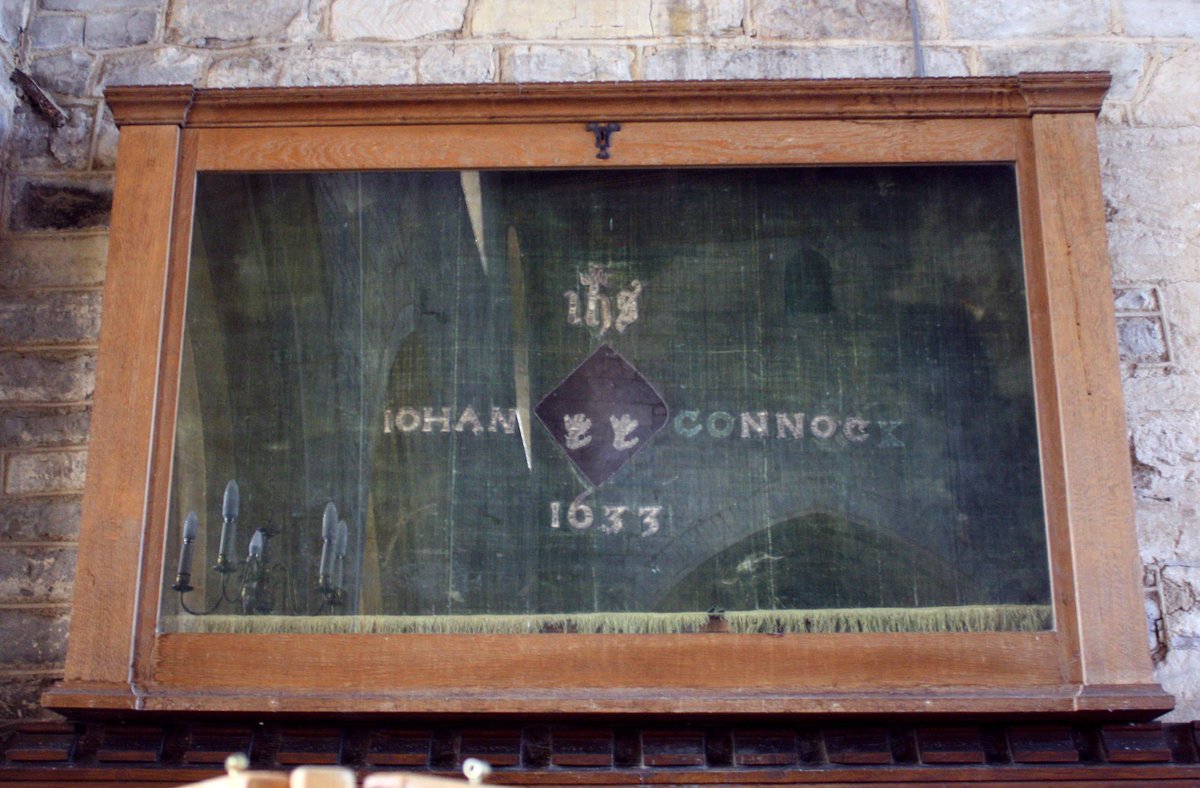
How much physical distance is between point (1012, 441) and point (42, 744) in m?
2.34

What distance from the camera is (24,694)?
3529 mm

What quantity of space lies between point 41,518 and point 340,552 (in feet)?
2.80

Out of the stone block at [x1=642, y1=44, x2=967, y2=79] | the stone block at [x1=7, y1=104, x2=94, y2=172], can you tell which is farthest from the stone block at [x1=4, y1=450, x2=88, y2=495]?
the stone block at [x1=642, y1=44, x2=967, y2=79]

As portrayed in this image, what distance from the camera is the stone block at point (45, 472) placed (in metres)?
3.69

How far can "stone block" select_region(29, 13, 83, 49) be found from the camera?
4168 millimetres

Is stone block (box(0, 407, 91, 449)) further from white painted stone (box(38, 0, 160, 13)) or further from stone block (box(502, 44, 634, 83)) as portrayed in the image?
stone block (box(502, 44, 634, 83))

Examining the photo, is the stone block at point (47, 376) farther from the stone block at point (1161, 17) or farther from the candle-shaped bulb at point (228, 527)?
the stone block at point (1161, 17)

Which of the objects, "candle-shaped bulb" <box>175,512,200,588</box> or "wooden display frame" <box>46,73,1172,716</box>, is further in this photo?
"candle-shaped bulb" <box>175,512,200,588</box>

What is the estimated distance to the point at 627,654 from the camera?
128 inches

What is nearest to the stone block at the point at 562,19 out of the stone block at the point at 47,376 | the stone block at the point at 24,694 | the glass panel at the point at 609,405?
the glass panel at the point at 609,405

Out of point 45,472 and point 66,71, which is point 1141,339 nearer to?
point 45,472

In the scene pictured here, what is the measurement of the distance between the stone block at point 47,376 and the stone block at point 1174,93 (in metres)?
2.90

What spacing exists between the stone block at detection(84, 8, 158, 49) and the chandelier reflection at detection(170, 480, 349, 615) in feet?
5.01

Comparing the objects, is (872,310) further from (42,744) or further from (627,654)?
(42,744)
